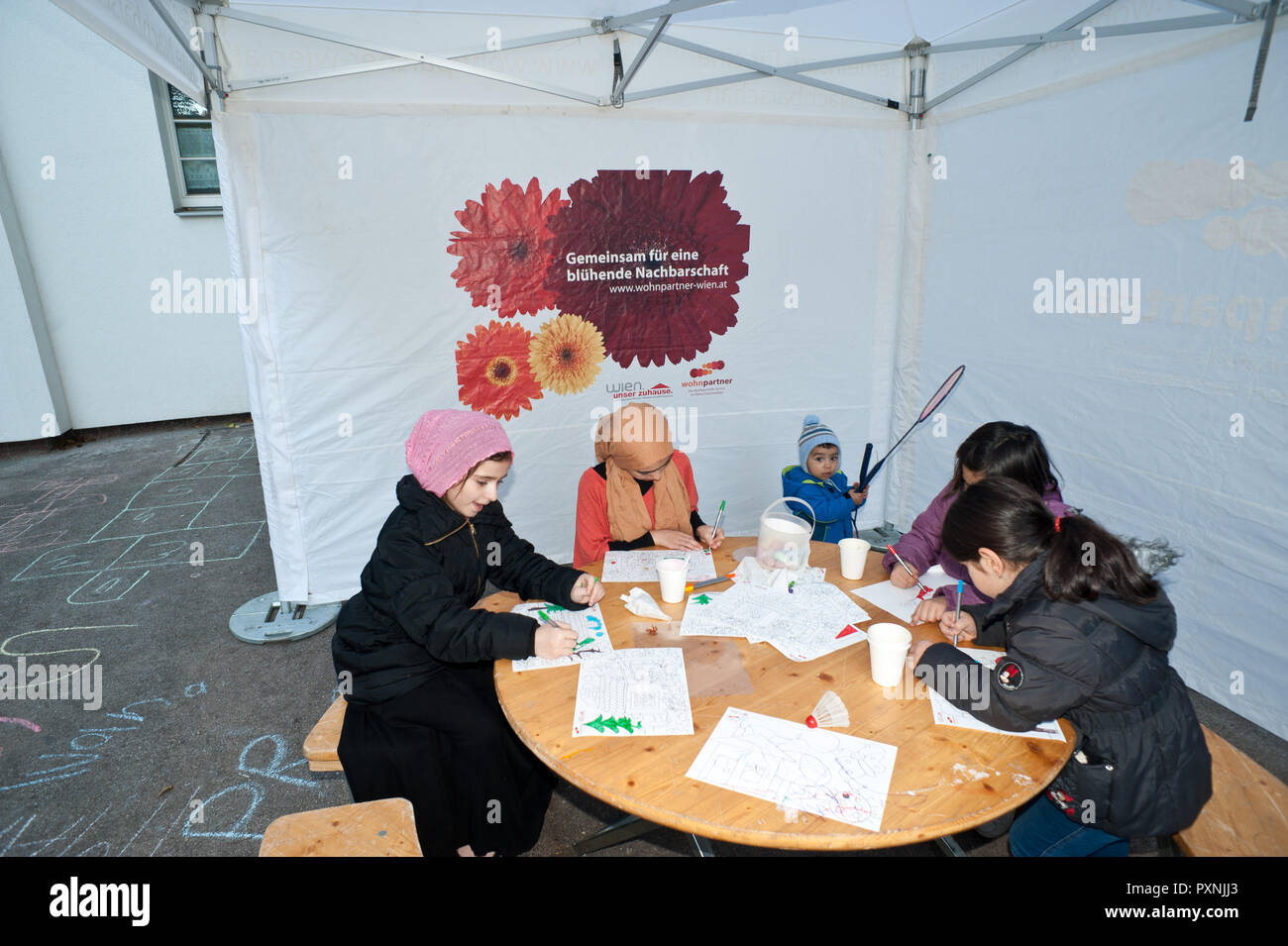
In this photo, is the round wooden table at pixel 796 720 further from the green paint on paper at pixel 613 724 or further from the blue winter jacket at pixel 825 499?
the blue winter jacket at pixel 825 499

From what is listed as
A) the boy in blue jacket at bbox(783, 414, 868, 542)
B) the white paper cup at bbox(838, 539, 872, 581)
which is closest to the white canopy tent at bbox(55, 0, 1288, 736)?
the boy in blue jacket at bbox(783, 414, 868, 542)

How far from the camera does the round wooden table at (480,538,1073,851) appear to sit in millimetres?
1284

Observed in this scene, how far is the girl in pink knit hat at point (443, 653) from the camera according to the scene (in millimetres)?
1924

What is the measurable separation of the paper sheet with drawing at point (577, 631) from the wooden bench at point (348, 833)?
448mm

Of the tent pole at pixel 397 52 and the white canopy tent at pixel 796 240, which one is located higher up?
the tent pole at pixel 397 52

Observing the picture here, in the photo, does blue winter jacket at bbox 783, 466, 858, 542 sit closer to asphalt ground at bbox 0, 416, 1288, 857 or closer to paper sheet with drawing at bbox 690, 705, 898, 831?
asphalt ground at bbox 0, 416, 1288, 857

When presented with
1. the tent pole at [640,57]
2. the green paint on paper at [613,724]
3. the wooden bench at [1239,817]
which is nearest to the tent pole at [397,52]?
the tent pole at [640,57]

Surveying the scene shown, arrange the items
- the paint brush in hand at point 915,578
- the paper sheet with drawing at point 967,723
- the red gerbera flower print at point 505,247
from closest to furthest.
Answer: the paper sheet with drawing at point 967,723 → the paint brush in hand at point 915,578 → the red gerbera flower print at point 505,247

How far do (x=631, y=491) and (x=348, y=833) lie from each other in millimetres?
1758

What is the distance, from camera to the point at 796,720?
62.1 inches

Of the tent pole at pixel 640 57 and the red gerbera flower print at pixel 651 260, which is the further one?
the red gerbera flower print at pixel 651 260

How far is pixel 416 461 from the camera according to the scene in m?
2.04
